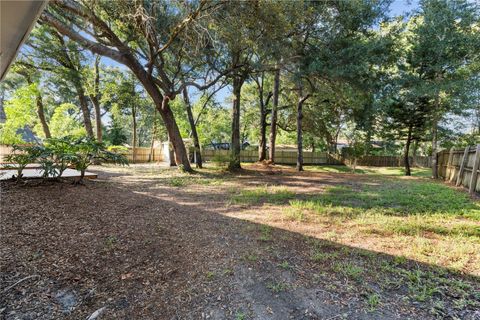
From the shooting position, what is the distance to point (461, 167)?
281 inches

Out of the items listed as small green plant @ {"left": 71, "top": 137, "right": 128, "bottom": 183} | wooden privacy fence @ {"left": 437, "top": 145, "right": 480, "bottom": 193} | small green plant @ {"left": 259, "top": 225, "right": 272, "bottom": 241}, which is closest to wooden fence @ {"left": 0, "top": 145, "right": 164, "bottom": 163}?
small green plant @ {"left": 71, "top": 137, "right": 128, "bottom": 183}

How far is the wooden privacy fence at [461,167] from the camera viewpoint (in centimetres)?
596

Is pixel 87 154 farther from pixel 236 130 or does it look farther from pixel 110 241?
pixel 236 130

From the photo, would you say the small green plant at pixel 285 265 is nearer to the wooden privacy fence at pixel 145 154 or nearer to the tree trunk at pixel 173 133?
the tree trunk at pixel 173 133

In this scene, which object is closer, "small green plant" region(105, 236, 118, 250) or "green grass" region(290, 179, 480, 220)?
"small green plant" region(105, 236, 118, 250)

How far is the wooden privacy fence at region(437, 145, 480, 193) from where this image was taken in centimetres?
596

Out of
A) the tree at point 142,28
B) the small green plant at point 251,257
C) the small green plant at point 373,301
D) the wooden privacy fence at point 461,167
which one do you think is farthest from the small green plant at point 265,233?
the wooden privacy fence at point 461,167

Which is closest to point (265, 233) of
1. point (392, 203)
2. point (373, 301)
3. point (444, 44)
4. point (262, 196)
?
point (373, 301)

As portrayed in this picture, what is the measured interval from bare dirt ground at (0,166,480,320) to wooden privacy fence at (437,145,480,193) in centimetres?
528

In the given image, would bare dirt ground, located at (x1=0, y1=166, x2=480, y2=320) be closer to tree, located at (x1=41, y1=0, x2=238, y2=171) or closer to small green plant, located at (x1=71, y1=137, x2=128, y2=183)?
small green plant, located at (x1=71, y1=137, x2=128, y2=183)

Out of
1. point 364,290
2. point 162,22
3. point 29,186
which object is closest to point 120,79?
point 162,22

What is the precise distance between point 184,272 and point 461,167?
8513mm

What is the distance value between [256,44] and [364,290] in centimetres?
571

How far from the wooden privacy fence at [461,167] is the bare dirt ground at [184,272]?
5281mm
